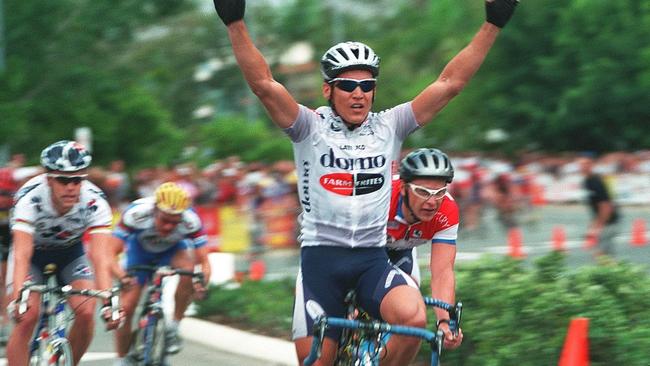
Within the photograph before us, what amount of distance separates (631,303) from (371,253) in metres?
3.52

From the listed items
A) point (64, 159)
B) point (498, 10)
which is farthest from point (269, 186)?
point (498, 10)

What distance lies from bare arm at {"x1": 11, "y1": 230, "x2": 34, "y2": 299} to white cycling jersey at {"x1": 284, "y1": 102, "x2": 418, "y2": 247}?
222 centimetres

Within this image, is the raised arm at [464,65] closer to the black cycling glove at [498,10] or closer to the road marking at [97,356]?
the black cycling glove at [498,10]

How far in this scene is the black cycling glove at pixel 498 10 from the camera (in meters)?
6.41

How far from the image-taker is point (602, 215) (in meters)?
20.3

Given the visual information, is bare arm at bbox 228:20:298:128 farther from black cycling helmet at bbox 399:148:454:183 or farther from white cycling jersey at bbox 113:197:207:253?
white cycling jersey at bbox 113:197:207:253

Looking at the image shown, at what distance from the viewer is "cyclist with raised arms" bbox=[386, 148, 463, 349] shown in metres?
6.51

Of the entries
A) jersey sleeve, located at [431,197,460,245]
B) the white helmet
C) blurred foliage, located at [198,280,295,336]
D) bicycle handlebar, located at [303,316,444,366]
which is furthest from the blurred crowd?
bicycle handlebar, located at [303,316,444,366]

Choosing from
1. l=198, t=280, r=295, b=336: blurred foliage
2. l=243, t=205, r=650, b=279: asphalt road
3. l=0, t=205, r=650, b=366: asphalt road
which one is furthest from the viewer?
l=243, t=205, r=650, b=279: asphalt road

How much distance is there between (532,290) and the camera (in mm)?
9352

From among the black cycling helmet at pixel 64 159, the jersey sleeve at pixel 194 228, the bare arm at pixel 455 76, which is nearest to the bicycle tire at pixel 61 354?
the black cycling helmet at pixel 64 159

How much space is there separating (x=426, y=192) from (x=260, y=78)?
1087mm

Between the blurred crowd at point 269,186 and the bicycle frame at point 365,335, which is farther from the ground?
the blurred crowd at point 269,186

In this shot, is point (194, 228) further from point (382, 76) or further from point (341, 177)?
point (382, 76)
